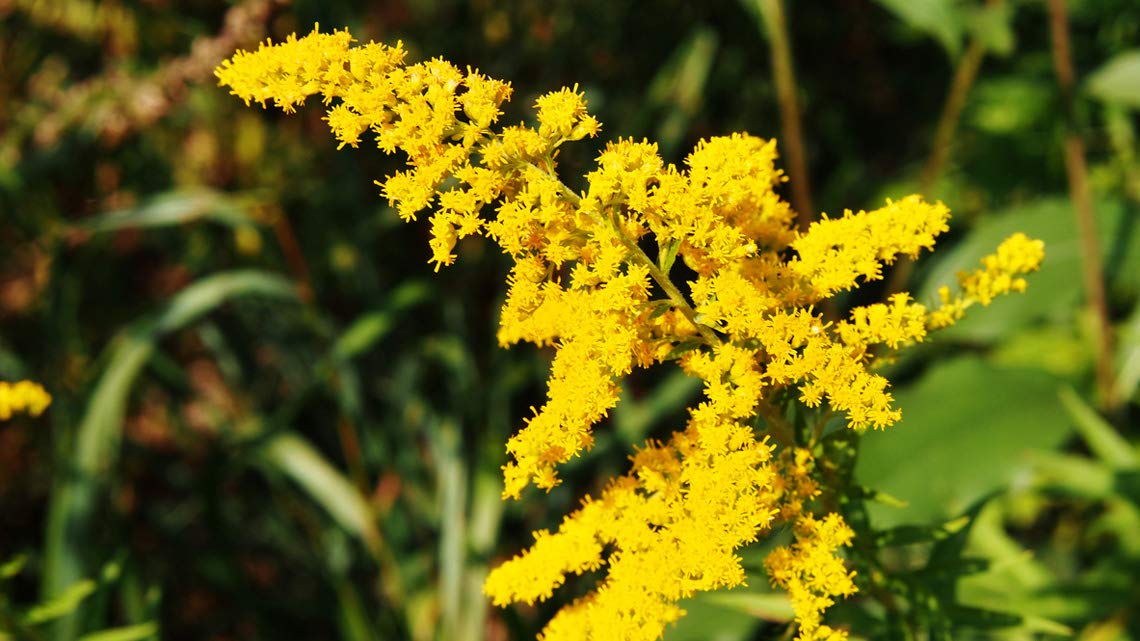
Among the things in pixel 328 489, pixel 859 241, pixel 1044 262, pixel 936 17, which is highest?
pixel 1044 262

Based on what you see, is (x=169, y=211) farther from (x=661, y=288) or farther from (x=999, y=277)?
(x=999, y=277)

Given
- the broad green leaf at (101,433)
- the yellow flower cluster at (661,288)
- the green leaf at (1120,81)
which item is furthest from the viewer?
the green leaf at (1120,81)

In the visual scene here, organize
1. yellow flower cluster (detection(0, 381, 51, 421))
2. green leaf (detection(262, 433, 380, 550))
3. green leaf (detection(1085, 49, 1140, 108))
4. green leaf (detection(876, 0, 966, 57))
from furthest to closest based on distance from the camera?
green leaf (detection(262, 433, 380, 550)), green leaf (detection(1085, 49, 1140, 108)), green leaf (detection(876, 0, 966, 57)), yellow flower cluster (detection(0, 381, 51, 421))

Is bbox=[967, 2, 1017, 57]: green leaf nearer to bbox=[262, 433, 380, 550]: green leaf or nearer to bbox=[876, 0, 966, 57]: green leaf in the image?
bbox=[876, 0, 966, 57]: green leaf

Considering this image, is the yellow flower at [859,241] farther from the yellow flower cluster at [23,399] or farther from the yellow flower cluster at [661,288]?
the yellow flower cluster at [23,399]

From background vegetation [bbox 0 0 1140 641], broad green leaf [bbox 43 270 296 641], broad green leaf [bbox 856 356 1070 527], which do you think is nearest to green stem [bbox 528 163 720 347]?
background vegetation [bbox 0 0 1140 641]

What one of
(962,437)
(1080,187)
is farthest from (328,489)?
(1080,187)

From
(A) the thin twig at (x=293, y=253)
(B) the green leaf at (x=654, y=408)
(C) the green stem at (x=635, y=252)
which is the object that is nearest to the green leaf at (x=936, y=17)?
(C) the green stem at (x=635, y=252)
